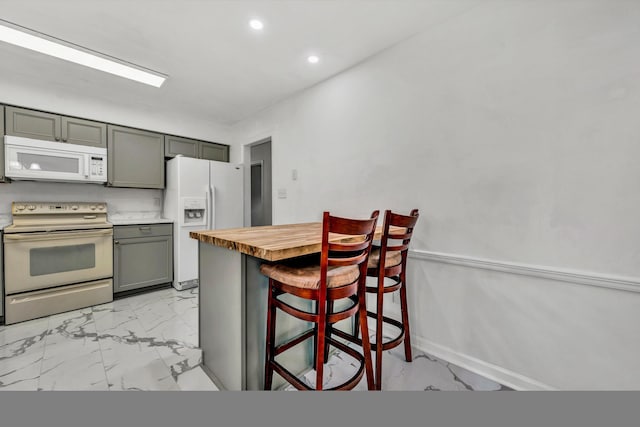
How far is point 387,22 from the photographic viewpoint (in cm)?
190

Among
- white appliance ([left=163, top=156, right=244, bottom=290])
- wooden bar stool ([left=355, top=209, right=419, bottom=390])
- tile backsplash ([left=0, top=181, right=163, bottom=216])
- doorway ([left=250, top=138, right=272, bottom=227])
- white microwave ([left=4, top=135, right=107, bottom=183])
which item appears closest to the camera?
wooden bar stool ([left=355, top=209, right=419, bottom=390])

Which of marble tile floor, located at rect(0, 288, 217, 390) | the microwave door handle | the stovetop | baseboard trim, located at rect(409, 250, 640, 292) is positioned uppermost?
the microwave door handle

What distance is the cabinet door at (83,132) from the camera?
2863 millimetres

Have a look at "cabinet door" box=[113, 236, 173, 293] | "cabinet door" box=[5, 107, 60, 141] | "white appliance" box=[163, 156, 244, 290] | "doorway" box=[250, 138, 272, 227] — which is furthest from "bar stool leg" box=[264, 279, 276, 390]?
"doorway" box=[250, 138, 272, 227]

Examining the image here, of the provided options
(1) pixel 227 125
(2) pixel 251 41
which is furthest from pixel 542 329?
(1) pixel 227 125

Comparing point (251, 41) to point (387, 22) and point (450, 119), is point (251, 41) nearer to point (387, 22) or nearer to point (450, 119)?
point (387, 22)

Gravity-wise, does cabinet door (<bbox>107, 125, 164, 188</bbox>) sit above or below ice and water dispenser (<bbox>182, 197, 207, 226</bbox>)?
above

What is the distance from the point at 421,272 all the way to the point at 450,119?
1.15m

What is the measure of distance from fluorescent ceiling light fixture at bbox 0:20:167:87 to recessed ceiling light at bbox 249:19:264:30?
129 centimetres

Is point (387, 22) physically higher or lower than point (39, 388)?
higher

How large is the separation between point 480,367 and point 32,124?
460 cm

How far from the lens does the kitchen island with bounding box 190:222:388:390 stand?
135cm

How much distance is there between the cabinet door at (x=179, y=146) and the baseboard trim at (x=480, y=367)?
3.67 m

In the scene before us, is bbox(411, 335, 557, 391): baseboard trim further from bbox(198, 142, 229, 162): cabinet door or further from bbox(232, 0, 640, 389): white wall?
bbox(198, 142, 229, 162): cabinet door
